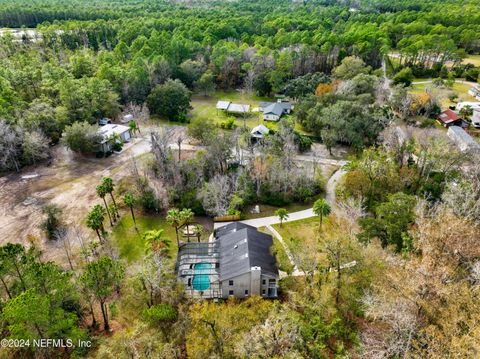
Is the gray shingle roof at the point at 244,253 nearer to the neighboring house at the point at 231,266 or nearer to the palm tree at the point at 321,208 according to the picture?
the neighboring house at the point at 231,266

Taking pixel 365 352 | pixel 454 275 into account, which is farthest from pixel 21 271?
pixel 454 275

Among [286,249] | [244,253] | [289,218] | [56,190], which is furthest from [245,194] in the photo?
[56,190]

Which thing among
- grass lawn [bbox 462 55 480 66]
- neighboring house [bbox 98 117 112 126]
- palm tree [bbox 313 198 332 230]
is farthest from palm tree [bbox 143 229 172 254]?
grass lawn [bbox 462 55 480 66]

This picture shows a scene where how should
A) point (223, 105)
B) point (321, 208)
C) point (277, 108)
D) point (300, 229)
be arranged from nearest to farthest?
point (321, 208)
point (300, 229)
point (277, 108)
point (223, 105)

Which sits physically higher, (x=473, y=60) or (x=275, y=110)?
(x=275, y=110)

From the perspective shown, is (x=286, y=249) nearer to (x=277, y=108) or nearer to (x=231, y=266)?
(x=231, y=266)

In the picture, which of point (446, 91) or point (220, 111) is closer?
point (220, 111)

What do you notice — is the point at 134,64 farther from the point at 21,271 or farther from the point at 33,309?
the point at 33,309
